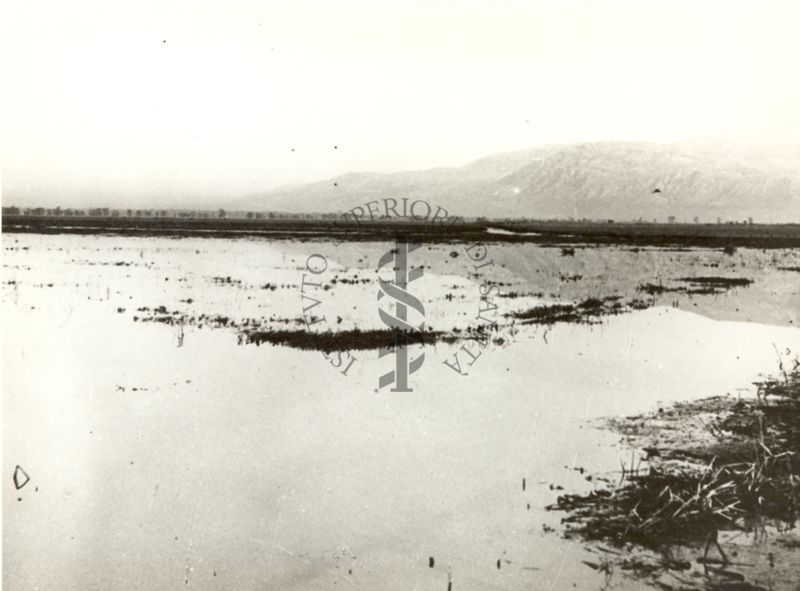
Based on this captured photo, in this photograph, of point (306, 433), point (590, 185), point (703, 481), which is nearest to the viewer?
point (703, 481)

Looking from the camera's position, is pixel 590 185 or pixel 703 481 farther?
pixel 590 185

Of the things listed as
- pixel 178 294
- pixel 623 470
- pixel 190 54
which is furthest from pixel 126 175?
pixel 623 470

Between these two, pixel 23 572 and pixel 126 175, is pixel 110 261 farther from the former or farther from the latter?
pixel 23 572

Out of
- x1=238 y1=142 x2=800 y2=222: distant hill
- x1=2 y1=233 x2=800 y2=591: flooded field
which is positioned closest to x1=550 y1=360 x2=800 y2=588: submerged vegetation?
x1=2 y1=233 x2=800 y2=591: flooded field

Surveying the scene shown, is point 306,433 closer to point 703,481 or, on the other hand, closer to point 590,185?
point 703,481

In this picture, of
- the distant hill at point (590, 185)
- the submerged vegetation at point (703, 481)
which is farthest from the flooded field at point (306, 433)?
the distant hill at point (590, 185)

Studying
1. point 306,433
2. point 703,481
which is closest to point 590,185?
point 703,481
